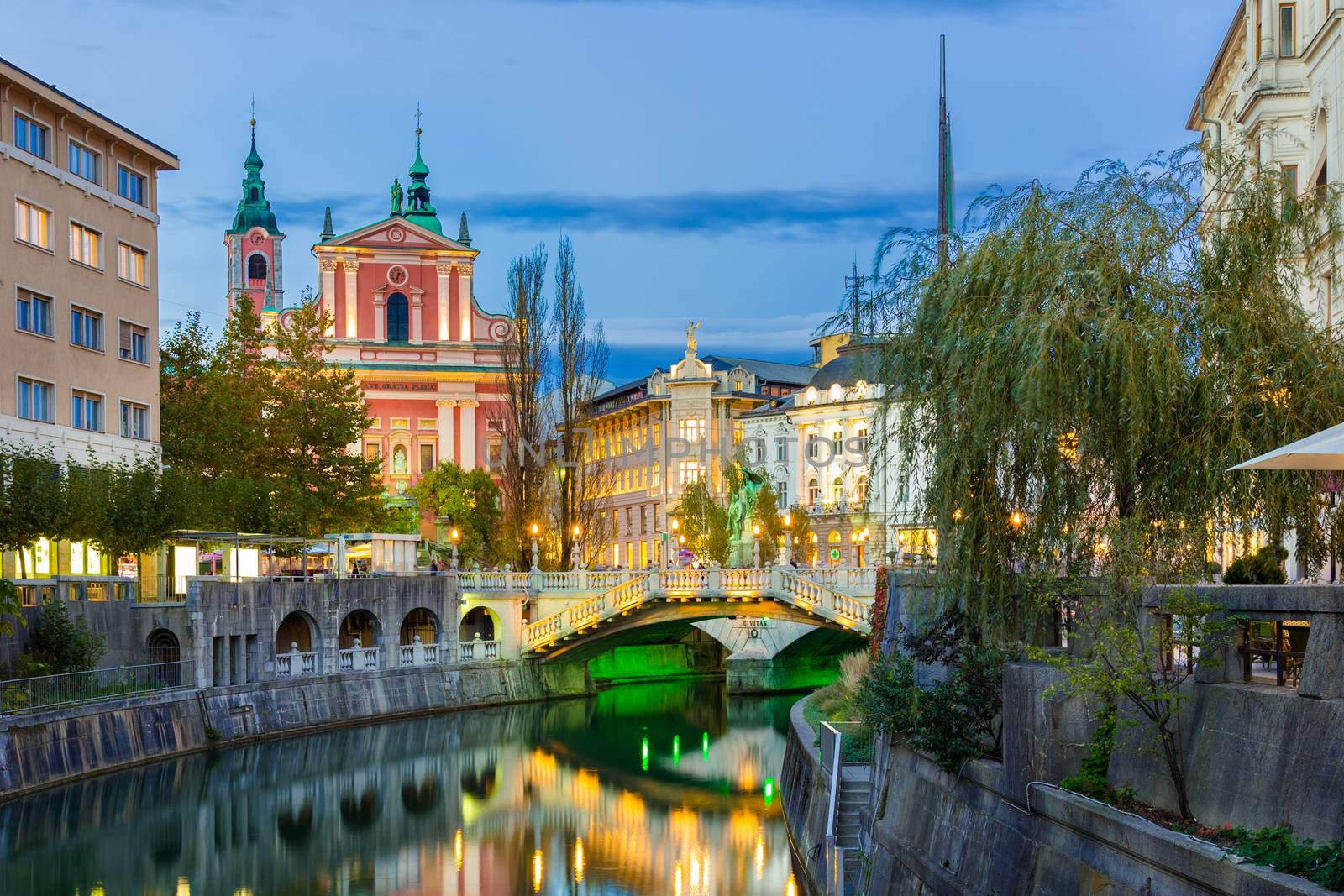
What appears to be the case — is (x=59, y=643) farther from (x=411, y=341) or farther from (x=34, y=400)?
(x=411, y=341)

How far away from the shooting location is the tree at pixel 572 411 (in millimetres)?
66688

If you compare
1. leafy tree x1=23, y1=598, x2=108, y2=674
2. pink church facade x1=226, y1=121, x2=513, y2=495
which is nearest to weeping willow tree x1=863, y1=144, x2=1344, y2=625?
leafy tree x1=23, y1=598, x2=108, y2=674

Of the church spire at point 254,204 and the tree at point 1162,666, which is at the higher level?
the church spire at point 254,204

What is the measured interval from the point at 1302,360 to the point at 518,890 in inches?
706

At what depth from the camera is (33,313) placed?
46906 mm

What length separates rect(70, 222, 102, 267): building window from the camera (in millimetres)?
48625

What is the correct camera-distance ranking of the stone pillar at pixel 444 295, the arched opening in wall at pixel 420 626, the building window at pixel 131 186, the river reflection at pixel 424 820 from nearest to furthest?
1. the river reflection at pixel 424 820
2. the building window at pixel 131 186
3. the arched opening in wall at pixel 420 626
4. the stone pillar at pixel 444 295

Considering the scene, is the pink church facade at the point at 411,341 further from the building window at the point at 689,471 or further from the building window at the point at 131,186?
the building window at the point at 131,186

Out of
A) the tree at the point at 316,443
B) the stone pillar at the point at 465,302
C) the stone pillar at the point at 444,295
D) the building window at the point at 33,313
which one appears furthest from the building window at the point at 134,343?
the stone pillar at the point at 465,302

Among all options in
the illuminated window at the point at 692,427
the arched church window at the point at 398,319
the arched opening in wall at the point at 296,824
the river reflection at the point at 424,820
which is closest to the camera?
the river reflection at the point at 424,820

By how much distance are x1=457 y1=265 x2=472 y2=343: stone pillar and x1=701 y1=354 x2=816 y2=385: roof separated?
95.2 ft

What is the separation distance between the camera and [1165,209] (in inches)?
816

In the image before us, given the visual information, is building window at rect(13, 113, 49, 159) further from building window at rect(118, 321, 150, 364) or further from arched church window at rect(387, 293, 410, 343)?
arched church window at rect(387, 293, 410, 343)

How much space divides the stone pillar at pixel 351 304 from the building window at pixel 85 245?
134ft
